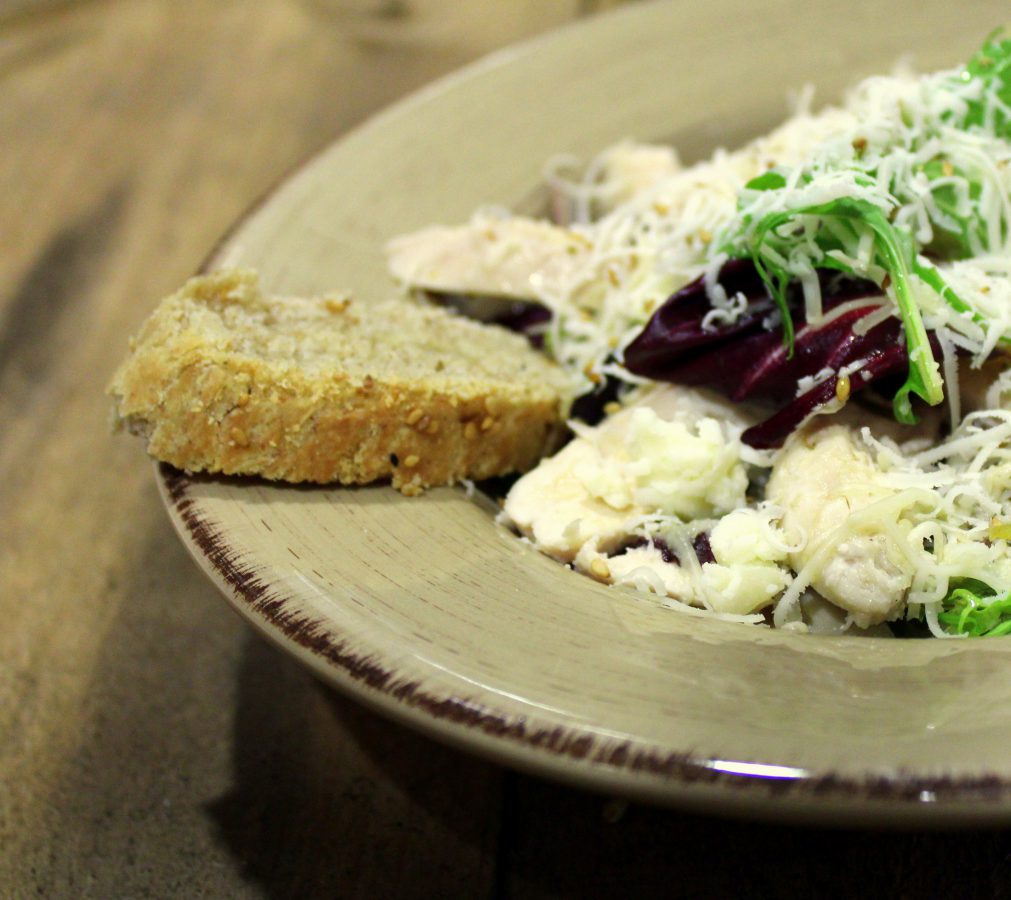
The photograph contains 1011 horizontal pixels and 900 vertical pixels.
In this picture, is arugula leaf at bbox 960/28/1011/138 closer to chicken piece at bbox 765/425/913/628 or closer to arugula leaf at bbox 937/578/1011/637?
chicken piece at bbox 765/425/913/628

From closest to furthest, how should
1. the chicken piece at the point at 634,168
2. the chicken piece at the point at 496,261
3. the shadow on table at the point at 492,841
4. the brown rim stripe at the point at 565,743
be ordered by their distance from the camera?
the brown rim stripe at the point at 565,743 → the shadow on table at the point at 492,841 → the chicken piece at the point at 496,261 → the chicken piece at the point at 634,168

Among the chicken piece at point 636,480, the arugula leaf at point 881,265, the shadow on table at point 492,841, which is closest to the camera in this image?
the shadow on table at point 492,841

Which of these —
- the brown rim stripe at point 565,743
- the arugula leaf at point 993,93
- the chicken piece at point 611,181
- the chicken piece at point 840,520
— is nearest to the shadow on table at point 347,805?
the brown rim stripe at point 565,743

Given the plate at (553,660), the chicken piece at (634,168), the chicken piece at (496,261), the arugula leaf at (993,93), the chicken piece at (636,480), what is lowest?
the chicken piece at (636,480)

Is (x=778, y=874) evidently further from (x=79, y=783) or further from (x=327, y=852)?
(x=79, y=783)

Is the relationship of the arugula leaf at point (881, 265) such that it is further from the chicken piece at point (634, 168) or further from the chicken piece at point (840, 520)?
the chicken piece at point (634, 168)
